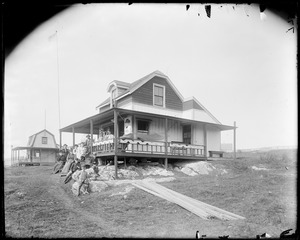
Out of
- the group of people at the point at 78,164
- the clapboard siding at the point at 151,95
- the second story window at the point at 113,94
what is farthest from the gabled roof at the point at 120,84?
the group of people at the point at 78,164

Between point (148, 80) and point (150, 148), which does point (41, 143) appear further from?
point (150, 148)

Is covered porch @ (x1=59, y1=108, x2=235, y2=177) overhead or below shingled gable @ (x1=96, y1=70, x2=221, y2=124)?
below

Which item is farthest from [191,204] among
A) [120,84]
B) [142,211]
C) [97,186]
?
[120,84]

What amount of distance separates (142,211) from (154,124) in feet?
38.0

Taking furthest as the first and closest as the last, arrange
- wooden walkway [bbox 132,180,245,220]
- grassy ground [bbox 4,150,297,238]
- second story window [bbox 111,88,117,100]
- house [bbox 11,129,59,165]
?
house [bbox 11,129,59,165] → second story window [bbox 111,88,117,100] → wooden walkway [bbox 132,180,245,220] → grassy ground [bbox 4,150,297,238]

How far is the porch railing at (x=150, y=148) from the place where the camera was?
15.4 meters

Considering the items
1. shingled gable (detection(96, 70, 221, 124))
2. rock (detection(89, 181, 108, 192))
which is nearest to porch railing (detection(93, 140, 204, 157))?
rock (detection(89, 181, 108, 192))

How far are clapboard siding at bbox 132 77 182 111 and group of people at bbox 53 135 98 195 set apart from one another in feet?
16.2

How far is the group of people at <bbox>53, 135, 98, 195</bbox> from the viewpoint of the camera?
10.8 meters

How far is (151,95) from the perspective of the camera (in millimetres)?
19953

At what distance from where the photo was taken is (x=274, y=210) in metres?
7.71

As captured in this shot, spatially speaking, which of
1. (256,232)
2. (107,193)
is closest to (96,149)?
(107,193)

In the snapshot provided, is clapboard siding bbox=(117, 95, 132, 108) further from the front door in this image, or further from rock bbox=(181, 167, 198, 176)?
rock bbox=(181, 167, 198, 176)

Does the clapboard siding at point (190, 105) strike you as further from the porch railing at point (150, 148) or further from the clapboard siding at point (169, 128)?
the porch railing at point (150, 148)
